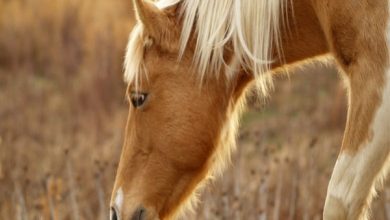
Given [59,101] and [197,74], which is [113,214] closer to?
[197,74]

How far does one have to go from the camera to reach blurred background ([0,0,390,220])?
5.81 m

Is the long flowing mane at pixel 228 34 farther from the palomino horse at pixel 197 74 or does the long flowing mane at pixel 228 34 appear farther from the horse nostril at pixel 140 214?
the horse nostril at pixel 140 214

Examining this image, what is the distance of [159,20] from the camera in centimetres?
411

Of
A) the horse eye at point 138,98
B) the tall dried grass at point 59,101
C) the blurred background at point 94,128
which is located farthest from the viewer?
the tall dried grass at point 59,101

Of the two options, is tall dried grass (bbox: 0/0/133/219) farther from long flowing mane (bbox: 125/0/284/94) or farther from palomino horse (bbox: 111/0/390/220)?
long flowing mane (bbox: 125/0/284/94)

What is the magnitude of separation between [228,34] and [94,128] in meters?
4.84

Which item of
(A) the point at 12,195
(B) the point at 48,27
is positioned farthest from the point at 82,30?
(A) the point at 12,195

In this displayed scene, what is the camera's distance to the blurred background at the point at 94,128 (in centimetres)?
581

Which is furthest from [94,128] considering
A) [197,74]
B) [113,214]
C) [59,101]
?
[197,74]

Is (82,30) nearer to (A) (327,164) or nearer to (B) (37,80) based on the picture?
(B) (37,80)

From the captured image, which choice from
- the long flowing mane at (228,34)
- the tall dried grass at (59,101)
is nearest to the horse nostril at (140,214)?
the long flowing mane at (228,34)

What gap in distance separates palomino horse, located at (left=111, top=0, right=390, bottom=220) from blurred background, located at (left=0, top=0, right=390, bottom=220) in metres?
0.35

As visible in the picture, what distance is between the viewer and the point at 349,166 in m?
3.78

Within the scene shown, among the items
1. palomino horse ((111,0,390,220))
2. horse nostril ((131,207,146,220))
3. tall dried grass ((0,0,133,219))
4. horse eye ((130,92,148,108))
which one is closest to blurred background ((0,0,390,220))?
tall dried grass ((0,0,133,219))
